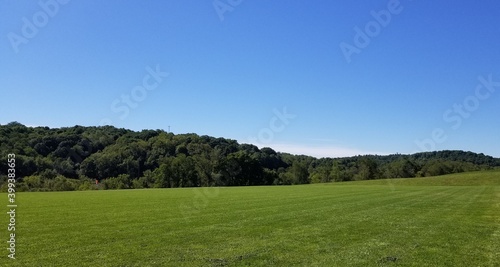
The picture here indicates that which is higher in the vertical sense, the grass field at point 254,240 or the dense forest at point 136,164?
the dense forest at point 136,164

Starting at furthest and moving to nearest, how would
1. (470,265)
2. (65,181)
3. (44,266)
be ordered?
1. (65,181)
2. (470,265)
3. (44,266)

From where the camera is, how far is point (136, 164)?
130 metres

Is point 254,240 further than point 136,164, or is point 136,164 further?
point 136,164

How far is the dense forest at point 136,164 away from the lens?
94.4 m

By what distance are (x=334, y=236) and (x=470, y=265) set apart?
610 centimetres

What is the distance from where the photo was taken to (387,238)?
56.6ft

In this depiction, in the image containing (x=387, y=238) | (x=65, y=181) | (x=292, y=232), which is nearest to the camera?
(x=387, y=238)

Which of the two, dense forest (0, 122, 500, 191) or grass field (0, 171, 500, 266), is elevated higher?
dense forest (0, 122, 500, 191)

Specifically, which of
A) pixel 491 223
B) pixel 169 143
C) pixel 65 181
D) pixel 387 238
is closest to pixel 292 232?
pixel 387 238

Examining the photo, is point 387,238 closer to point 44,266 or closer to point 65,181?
point 44,266

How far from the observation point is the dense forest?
94.4 meters

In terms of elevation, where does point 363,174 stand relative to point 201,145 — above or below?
below

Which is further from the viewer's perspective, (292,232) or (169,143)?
(169,143)

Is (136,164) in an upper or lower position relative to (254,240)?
upper
